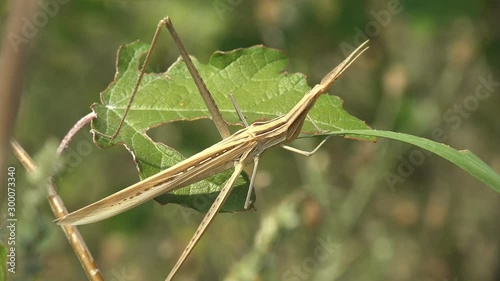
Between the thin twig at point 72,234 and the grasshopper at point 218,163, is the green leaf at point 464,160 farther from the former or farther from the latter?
the thin twig at point 72,234

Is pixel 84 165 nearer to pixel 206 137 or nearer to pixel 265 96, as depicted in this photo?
pixel 206 137

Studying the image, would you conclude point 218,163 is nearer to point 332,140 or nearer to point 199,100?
point 199,100

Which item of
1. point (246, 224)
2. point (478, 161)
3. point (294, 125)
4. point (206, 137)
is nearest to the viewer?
point (478, 161)

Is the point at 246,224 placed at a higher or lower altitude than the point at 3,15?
lower

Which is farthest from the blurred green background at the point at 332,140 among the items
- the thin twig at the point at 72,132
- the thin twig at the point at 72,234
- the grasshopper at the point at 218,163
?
the thin twig at the point at 72,234

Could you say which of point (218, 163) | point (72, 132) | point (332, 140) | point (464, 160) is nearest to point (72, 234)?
point (72, 132)

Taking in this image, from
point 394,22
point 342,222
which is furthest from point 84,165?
point 394,22
